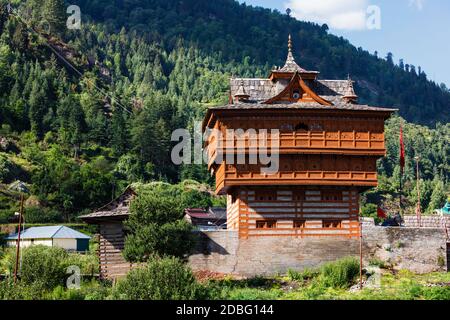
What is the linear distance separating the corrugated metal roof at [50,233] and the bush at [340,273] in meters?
31.5

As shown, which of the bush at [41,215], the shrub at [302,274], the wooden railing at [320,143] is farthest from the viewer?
the bush at [41,215]

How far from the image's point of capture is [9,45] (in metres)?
133

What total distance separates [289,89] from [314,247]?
944 cm

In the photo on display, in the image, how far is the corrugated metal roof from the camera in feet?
235

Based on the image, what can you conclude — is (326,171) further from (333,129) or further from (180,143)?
(180,143)

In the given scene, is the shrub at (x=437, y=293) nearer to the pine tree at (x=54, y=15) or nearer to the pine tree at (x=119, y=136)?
the pine tree at (x=119, y=136)

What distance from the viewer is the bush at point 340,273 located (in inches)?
1769

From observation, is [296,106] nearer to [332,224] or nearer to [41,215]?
[332,224]

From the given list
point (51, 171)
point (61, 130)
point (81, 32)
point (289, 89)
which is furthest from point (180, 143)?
point (81, 32)

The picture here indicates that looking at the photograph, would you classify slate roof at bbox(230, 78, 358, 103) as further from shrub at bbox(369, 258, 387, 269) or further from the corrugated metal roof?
the corrugated metal roof

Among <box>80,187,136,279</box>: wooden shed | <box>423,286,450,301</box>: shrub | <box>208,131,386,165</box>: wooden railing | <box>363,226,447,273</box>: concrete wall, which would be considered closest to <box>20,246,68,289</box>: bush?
<box>80,187,136,279</box>: wooden shed

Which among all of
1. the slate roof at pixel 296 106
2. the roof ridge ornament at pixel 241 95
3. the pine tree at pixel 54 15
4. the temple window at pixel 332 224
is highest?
the pine tree at pixel 54 15

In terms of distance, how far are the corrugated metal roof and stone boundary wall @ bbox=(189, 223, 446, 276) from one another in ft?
87.3

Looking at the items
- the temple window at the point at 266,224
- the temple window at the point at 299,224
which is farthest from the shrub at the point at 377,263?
the temple window at the point at 266,224
